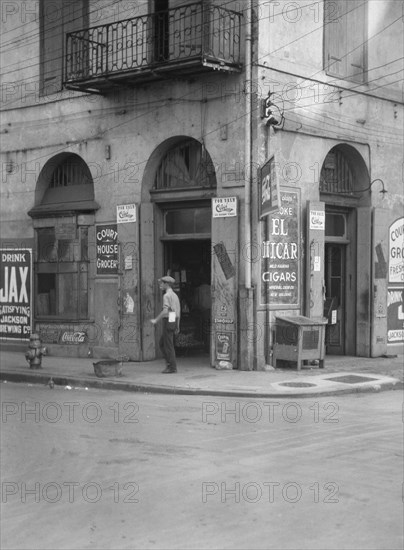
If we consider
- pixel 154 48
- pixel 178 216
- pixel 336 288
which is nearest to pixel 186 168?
pixel 178 216

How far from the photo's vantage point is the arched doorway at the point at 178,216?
1719cm

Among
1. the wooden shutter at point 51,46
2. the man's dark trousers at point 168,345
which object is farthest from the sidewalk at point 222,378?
the wooden shutter at point 51,46

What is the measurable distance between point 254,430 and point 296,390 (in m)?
3.41

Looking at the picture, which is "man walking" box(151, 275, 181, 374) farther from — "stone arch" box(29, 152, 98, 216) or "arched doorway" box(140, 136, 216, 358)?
"stone arch" box(29, 152, 98, 216)

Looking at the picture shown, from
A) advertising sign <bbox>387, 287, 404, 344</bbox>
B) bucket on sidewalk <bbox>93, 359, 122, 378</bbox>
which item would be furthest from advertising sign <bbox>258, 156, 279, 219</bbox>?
advertising sign <bbox>387, 287, 404, 344</bbox>

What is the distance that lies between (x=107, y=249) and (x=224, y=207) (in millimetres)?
3426

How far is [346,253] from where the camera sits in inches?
744

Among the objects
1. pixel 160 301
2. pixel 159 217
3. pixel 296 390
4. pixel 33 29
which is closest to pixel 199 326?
pixel 160 301

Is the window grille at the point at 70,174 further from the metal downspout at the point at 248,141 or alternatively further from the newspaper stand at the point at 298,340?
the newspaper stand at the point at 298,340

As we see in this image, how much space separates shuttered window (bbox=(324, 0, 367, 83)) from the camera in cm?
1773

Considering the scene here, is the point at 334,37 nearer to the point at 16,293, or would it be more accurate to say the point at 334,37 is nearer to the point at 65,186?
the point at 65,186

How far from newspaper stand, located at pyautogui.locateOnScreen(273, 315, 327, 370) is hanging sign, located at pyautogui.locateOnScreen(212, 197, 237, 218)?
2295 mm

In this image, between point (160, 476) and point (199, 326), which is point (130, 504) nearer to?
point (160, 476)

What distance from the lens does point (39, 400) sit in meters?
13.0
